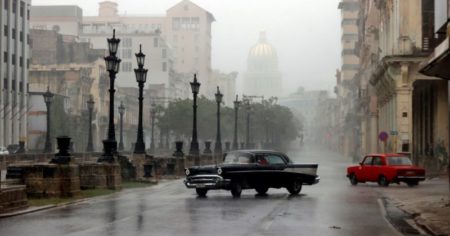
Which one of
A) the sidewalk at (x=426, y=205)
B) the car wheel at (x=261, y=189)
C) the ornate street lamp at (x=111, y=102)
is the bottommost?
the sidewalk at (x=426, y=205)

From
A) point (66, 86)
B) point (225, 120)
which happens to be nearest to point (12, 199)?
point (66, 86)

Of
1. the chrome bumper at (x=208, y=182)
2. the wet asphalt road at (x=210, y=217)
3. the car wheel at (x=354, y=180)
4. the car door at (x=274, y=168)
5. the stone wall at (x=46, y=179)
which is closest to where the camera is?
the wet asphalt road at (x=210, y=217)

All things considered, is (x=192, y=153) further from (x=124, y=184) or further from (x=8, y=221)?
(x=8, y=221)

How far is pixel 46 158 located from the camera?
50500mm

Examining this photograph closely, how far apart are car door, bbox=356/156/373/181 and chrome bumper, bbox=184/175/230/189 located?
11.8m

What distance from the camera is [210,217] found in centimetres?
1783

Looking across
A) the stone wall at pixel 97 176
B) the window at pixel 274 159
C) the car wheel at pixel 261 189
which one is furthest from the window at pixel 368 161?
the stone wall at pixel 97 176

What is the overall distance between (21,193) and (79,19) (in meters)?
163

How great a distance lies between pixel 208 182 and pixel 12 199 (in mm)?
8412

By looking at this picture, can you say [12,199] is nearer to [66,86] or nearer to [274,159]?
[274,159]

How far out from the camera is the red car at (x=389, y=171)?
34263 millimetres

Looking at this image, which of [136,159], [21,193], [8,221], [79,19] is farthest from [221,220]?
[79,19]

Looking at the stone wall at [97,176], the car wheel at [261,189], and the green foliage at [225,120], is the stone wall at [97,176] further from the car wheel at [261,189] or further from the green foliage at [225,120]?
the green foliage at [225,120]

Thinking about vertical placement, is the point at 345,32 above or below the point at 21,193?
above
